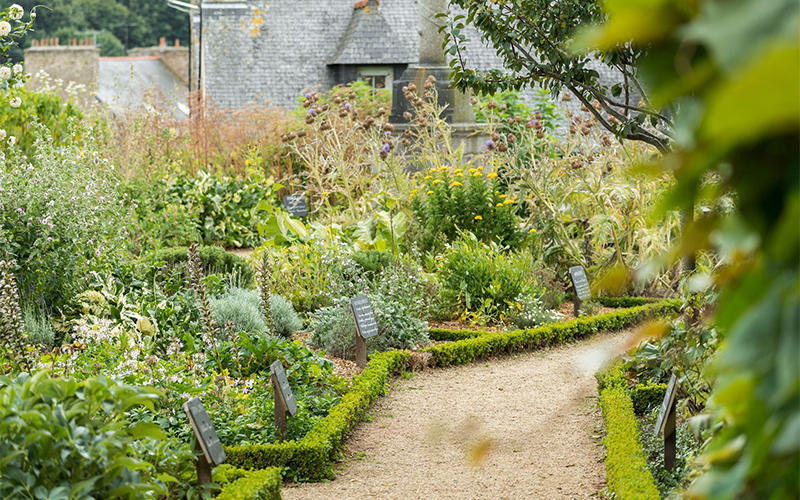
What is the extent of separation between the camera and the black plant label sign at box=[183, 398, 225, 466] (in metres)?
3.04

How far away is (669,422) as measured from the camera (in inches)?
139

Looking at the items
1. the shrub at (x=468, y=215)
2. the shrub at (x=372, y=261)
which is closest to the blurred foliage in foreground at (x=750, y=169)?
the shrub at (x=372, y=261)

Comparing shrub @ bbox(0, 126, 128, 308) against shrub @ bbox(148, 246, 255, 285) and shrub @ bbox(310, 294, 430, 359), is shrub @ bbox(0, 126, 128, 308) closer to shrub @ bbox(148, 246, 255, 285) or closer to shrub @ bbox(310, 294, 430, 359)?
shrub @ bbox(148, 246, 255, 285)

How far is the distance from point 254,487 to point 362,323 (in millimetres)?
2459

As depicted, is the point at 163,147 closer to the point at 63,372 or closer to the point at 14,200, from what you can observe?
the point at 14,200

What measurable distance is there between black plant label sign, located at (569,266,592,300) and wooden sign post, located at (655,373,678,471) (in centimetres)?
373

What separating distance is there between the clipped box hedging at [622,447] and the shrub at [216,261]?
3.66 m

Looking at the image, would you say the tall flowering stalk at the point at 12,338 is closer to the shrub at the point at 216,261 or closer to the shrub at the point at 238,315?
the shrub at the point at 238,315

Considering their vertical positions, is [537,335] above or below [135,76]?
below

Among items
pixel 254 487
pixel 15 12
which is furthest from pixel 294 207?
pixel 254 487

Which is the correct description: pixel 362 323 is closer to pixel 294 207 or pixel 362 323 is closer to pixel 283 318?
pixel 283 318

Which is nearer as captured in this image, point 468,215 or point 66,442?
point 66,442

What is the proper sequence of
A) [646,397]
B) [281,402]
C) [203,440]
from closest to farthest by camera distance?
[203,440] → [281,402] → [646,397]

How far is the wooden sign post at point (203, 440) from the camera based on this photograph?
305cm
